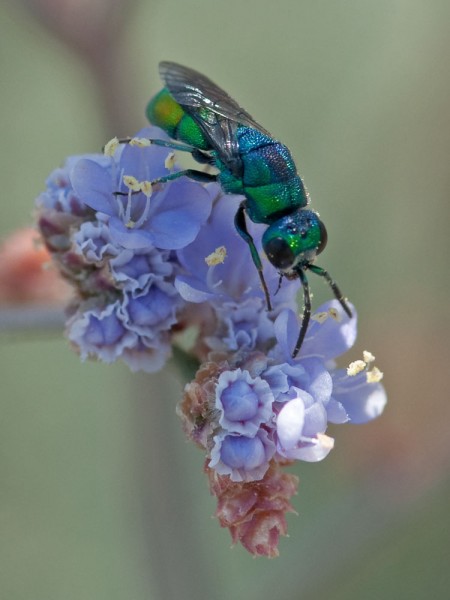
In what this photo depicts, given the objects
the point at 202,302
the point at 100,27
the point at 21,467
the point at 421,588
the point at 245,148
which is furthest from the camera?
the point at 21,467

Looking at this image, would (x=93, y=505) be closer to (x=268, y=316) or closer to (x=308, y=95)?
(x=308, y=95)

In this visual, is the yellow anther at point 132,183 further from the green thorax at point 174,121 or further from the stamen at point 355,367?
the stamen at point 355,367

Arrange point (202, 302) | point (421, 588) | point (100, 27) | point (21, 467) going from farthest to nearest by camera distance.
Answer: point (21, 467)
point (421, 588)
point (100, 27)
point (202, 302)

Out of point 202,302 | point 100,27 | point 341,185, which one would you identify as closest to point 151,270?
point 202,302

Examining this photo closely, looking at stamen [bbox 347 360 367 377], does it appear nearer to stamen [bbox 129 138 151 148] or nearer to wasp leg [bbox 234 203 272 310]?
wasp leg [bbox 234 203 272 310]

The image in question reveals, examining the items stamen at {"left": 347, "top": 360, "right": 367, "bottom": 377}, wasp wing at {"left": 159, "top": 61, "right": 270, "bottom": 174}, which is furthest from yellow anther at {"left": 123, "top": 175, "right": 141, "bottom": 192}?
stamen at {"left": 347, "top": 360, "right": 367, "bottom": 377}

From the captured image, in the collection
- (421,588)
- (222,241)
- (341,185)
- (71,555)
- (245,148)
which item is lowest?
(71,555)

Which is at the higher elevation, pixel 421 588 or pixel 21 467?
pixel 421 588
